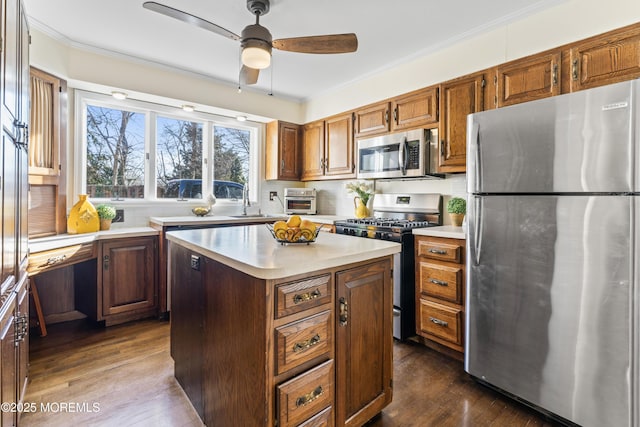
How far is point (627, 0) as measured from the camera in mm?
1849

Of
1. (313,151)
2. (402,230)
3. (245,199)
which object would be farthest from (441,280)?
(245,199)

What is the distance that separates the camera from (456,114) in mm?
2605

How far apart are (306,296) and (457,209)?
Answer: 194 cm

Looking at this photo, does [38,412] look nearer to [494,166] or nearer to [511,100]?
[494,166]

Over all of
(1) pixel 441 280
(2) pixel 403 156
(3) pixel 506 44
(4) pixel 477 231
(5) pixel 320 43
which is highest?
(3) pixel 506 44

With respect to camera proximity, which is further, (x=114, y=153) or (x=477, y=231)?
(x=114, y=153)

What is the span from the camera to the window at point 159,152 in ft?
10.4

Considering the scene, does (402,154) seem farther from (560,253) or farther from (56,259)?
(56,259)

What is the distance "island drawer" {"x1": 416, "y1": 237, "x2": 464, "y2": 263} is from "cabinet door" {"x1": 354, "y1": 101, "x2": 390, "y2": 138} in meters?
1.31

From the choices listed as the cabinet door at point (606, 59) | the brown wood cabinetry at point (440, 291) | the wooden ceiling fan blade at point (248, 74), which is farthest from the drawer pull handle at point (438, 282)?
the wooden ceiling fan blade at point (248, 74)

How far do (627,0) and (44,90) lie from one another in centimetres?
415

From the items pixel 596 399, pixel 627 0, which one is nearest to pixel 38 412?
pixel 596 399

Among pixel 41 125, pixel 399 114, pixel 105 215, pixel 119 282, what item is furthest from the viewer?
pixel 399 114

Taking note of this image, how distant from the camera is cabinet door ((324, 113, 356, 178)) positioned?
360 cm
